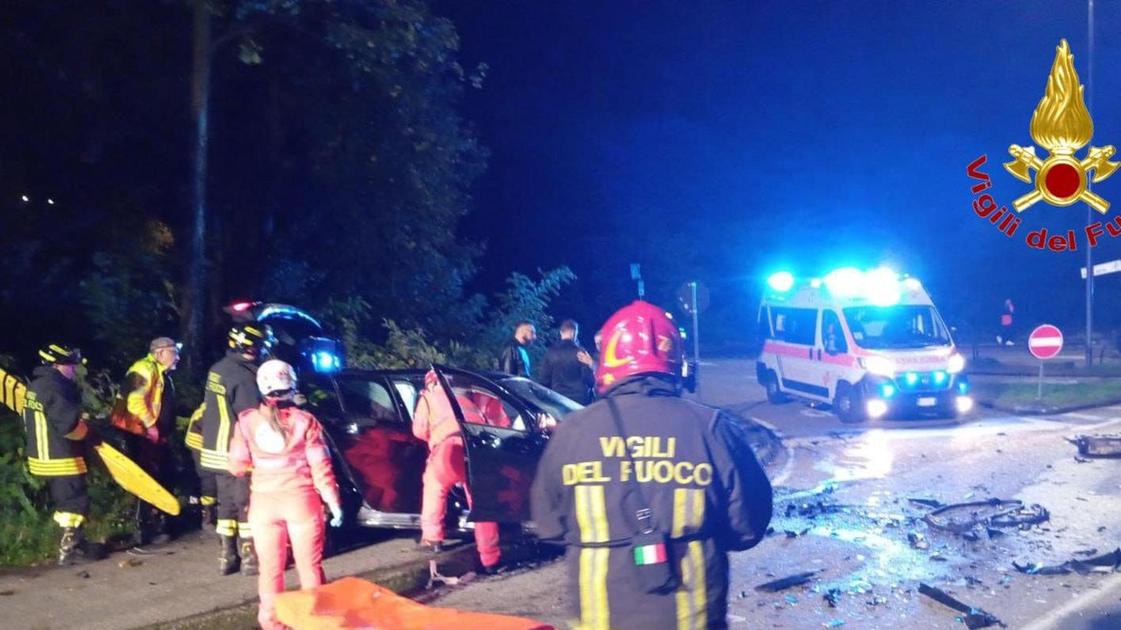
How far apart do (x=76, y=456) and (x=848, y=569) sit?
19.5 feet

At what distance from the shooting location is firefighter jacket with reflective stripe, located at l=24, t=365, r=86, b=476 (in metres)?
7.61

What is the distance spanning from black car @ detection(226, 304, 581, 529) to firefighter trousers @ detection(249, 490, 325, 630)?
79.4 inches

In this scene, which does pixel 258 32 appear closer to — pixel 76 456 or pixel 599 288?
pixel 76 456

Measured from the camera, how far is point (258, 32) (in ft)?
41.8

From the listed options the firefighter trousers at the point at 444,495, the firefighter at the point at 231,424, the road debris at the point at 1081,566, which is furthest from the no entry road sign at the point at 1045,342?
the firefighter at the point at 231,424

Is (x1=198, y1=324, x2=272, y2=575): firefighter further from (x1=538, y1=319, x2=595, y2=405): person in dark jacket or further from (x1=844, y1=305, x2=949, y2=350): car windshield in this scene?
(x1=844, y1=305, x2=949, y2=350): car windshield

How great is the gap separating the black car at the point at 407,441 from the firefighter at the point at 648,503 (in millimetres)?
4474

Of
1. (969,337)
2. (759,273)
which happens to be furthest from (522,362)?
(759,273)

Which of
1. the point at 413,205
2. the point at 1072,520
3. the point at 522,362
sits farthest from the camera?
the point at 413,205

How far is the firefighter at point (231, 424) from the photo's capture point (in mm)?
7293

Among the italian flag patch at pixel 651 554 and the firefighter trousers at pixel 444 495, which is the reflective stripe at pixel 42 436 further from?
the italian flag patch at pixel 651 554

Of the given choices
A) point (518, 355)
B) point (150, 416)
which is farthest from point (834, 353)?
point (150, 416)

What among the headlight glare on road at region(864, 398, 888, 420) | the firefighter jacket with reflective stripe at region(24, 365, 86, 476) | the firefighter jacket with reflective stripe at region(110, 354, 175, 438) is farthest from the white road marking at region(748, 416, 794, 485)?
the firefighter jacket with reflective stripe at region(24, 365, 86, 476)

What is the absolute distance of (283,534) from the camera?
5.64 metres
